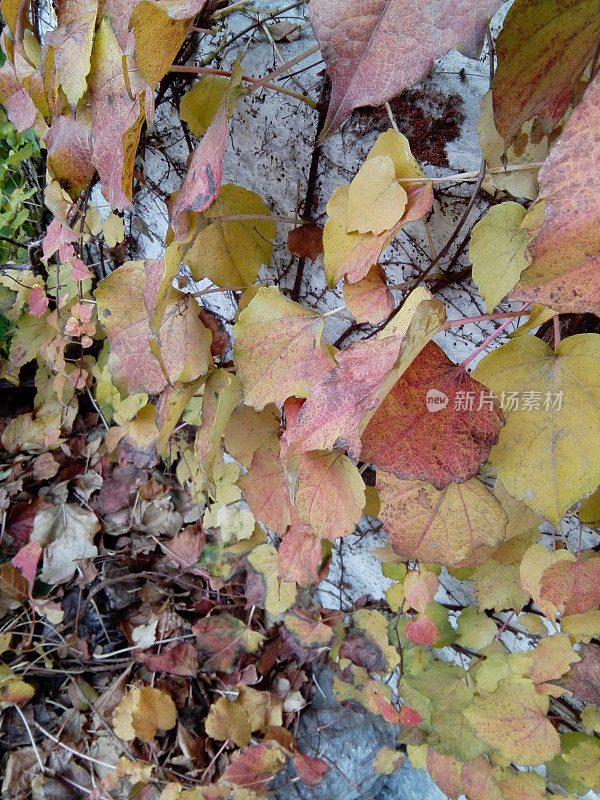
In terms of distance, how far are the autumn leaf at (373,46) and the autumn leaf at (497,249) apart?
219 millimetres

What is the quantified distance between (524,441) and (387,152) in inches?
14.6

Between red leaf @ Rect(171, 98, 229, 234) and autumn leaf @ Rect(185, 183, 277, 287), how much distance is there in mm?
265

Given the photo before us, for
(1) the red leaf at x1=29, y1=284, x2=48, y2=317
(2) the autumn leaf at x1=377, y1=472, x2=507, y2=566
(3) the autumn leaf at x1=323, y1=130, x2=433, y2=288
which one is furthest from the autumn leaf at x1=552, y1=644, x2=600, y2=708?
(1) the red leaf at x1=29, y1=284, x2=48, y2=317

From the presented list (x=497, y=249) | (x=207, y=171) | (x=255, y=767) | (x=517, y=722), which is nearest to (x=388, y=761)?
(x=255, y=767)

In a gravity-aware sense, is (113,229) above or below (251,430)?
above

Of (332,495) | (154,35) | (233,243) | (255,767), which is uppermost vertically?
(154,35)

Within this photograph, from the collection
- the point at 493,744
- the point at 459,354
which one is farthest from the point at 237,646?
the point at 459,354

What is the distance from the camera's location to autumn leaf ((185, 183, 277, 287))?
0.90 m

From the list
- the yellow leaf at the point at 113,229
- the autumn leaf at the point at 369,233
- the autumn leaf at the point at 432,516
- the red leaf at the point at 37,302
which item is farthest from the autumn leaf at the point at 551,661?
the red leaf at the point at 37,302

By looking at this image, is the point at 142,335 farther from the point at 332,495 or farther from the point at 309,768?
the point at 309,768

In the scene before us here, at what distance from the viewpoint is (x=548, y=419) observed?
0.54 metres

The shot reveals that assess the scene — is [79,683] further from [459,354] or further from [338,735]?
[459,354]

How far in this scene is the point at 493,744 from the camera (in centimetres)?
93

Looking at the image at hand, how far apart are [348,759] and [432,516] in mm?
1203
